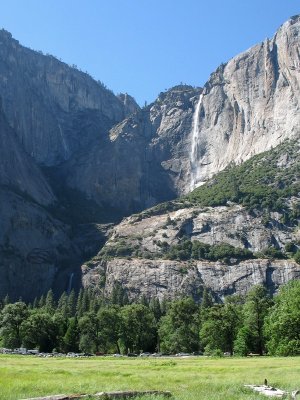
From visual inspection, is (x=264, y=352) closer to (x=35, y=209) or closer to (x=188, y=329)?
(x=188, y=329)

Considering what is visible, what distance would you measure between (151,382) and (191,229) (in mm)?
145059

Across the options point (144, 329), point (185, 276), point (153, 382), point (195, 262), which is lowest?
point (153, 382)

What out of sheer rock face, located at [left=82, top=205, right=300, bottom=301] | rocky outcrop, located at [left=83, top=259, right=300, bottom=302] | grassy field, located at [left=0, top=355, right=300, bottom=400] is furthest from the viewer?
sheer rock face, located at [left=82, top=205, right=300, bottom=301]

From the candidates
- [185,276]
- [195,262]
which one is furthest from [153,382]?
[195,262]

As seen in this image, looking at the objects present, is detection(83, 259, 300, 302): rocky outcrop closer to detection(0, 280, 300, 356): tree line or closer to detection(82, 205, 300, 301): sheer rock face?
detection(82, 205, 300, 301): sheer rock face

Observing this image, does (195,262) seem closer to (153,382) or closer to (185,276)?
(185,276)

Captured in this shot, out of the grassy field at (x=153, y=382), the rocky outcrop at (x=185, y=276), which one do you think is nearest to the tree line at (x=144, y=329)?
the grassy field at (x=153, y=382)

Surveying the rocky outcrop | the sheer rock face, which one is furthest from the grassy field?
the sheer rock face

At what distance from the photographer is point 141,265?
161125 millimetres

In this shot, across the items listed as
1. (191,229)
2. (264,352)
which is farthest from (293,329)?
(191,229)

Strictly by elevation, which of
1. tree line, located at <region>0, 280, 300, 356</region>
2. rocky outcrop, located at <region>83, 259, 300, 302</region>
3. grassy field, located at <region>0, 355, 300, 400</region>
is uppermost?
rocky outcrop, located at <region>83, 259, 300, 302</region>

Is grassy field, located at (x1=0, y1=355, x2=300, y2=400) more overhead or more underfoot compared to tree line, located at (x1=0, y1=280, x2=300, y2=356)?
more underfoot

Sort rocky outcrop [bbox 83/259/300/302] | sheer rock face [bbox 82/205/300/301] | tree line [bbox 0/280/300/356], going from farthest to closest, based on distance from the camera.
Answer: sheer rock face [bbox 82/205/300/301]
rocky outcrop [bbox 83/259/300/302]
tree line [bbox 0/280/300/356]

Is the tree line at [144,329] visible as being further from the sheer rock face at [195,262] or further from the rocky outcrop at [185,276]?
the sheer rock face at [195,262]
